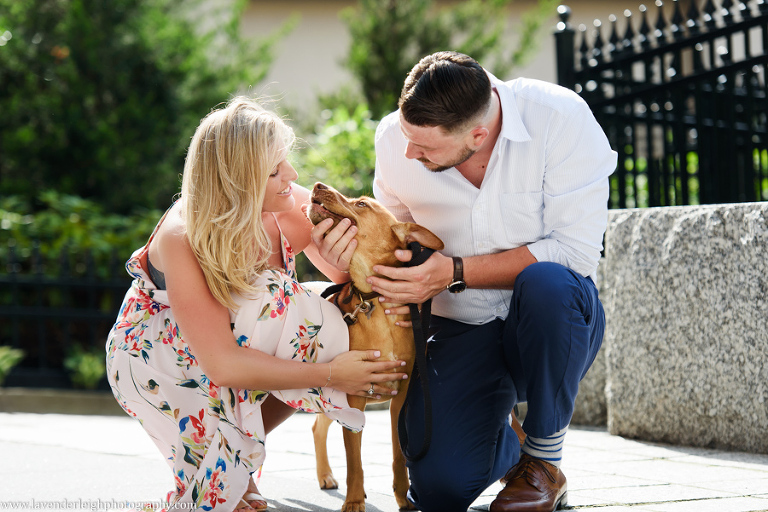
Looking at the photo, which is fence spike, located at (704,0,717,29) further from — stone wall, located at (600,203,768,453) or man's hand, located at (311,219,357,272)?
man's hand, located at (311,219,357,272)

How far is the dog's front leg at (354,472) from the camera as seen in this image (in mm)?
2695

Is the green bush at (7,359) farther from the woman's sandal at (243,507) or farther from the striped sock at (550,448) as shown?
the striped sock at (550,448)

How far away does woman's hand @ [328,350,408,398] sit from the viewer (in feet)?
9.00

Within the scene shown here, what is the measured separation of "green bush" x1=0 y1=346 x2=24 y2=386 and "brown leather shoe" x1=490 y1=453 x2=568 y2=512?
488 cm

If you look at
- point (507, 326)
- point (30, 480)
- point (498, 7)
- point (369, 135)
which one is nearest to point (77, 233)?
point (369, 135)

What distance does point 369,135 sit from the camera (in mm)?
6926

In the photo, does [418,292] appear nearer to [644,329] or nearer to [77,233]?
[644,329]

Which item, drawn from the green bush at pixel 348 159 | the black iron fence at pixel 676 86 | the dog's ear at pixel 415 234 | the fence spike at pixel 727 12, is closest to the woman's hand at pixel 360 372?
the dog's ear at pixel 415 234

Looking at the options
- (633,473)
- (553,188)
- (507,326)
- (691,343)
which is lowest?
(633,473)

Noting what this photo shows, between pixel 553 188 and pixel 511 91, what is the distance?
43 centimetres

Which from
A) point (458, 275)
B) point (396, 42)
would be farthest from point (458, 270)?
point (396, 42)

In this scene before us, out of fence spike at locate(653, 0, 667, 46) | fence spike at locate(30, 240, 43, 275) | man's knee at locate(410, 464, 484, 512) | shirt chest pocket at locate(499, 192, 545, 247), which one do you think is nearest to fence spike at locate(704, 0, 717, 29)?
fence spike at locate(653, 0, 667, 46)

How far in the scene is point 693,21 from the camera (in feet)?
15.3

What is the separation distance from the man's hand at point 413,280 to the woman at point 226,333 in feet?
0.65
